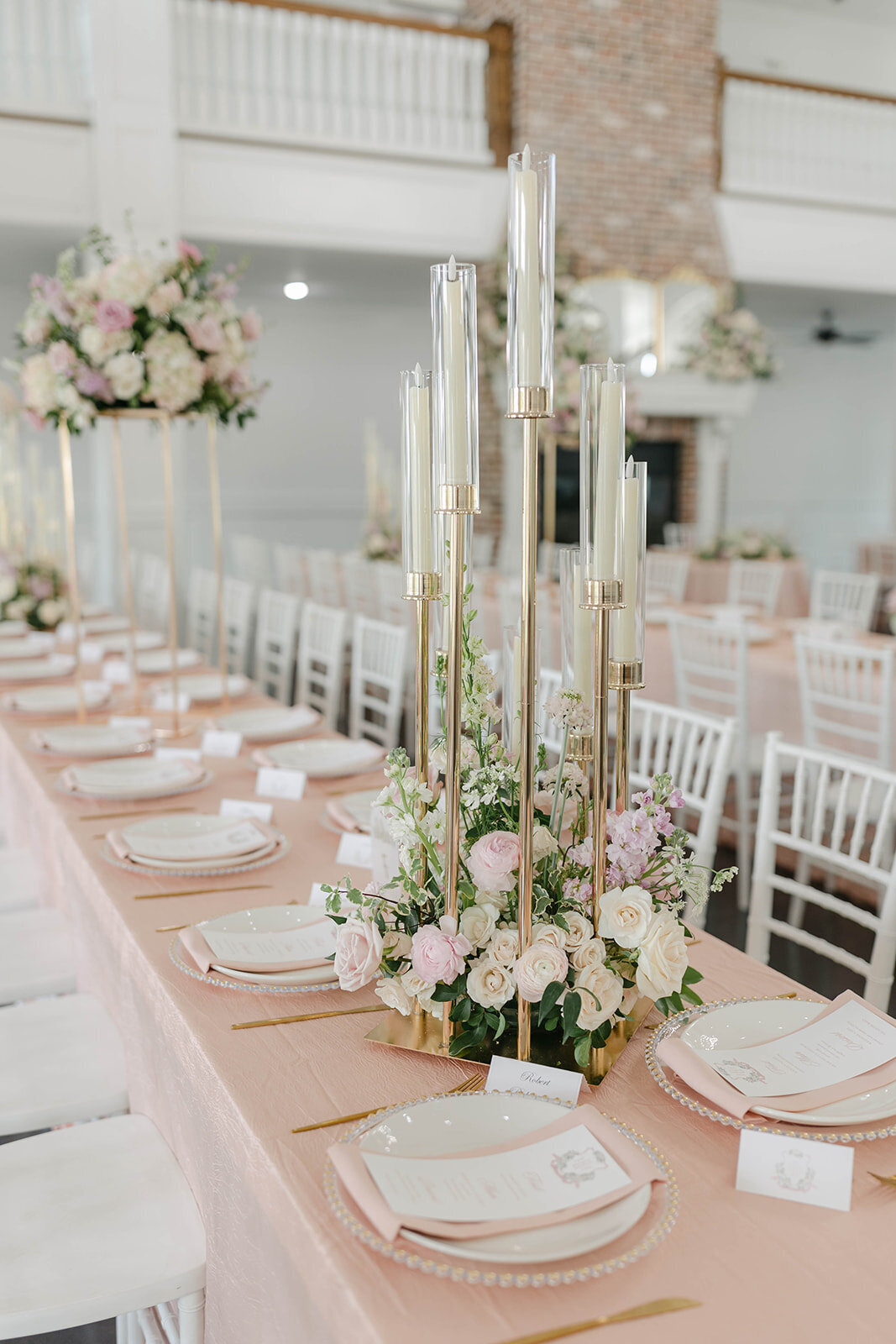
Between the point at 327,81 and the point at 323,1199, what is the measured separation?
796cm

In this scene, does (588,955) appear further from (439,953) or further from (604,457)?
(604,457)

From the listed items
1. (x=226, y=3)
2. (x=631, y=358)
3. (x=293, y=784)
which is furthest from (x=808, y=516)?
(x=293, y=784)

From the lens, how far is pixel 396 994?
4.02 feet

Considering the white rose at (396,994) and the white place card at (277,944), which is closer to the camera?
the white rose at (396,994)

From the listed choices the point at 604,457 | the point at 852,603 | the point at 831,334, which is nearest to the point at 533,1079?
the point at 604,457

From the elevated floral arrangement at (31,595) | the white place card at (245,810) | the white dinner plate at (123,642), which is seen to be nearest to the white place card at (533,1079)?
the white place card at (245,810)

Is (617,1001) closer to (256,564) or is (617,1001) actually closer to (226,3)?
(256,564)

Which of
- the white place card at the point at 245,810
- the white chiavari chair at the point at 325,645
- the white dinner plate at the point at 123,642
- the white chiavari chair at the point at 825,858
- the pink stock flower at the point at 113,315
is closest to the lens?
the white chiavari chair at the point at 825,858

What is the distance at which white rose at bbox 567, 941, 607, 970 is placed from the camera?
117cm

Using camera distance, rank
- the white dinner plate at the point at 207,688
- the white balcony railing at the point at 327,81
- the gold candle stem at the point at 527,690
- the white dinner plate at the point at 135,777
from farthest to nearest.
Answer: the white balcony railing at the point at 327,81 → the white dinner plate at the point at 207,688 → the white dinner plate at the point at 135,777 → the gold candle stem at the point at 527,690

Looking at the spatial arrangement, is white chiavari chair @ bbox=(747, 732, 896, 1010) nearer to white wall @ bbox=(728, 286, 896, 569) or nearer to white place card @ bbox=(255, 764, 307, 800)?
white place card @ bbox=(255, 764, 307, 800)

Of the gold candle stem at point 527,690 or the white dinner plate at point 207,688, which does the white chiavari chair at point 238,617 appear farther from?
the gold candle stem at point 527,690

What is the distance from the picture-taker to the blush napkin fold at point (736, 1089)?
1101 mm

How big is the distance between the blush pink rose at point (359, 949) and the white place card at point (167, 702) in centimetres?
202
